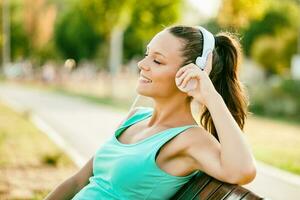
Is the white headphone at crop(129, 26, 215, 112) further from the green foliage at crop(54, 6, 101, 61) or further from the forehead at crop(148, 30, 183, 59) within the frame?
the green foliage at crop(54, 6, 101, 61)

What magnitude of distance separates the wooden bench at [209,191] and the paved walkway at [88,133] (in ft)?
16.8

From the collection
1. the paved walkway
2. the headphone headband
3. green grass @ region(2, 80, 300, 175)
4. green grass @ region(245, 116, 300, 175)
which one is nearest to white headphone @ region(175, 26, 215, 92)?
the headphone headband

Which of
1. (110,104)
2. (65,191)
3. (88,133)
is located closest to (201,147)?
(65,191)

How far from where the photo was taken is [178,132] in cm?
300

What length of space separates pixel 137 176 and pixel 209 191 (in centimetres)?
30

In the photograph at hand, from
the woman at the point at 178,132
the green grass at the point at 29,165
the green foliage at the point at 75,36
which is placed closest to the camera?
the woman at the point at 178,132

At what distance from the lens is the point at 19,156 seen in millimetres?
10203

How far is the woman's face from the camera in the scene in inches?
122

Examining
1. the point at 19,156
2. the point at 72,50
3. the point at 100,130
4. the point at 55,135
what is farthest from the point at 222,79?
the point at 72,50

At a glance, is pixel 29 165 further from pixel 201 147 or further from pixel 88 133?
pixel 201 147

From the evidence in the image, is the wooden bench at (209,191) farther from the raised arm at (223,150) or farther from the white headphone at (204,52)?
the white headphone at (204,52)

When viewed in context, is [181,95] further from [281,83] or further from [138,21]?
[138,21]

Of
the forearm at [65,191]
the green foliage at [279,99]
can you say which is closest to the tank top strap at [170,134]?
the forearm at [65,191]

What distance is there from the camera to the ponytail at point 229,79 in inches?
124
